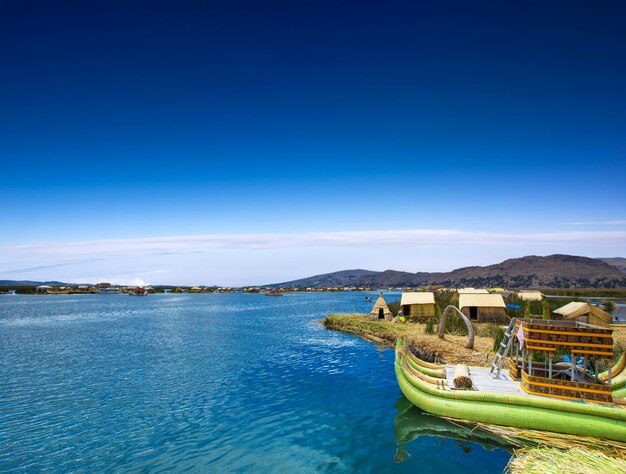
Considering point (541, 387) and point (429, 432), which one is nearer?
point (541, 387)

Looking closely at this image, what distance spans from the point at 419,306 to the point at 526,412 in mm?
36343

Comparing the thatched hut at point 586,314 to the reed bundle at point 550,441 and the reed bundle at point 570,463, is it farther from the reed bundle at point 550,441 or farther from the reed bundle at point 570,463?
the reed bundle at point 570,463

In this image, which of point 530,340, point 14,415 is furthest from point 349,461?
point 14,415

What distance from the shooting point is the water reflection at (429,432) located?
621 inches

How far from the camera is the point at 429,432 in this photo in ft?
57.5

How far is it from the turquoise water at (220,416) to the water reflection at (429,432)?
79 millimetres

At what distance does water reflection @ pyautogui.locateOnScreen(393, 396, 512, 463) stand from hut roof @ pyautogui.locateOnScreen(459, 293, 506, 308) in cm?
3053

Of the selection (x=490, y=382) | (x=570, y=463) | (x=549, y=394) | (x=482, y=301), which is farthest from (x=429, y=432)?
(x=482, y=301)

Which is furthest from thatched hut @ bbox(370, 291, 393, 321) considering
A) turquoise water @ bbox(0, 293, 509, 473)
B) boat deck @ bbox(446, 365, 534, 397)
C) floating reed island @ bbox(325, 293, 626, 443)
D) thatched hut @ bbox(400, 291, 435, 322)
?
boat deck @ bbox(446, 365, 534, 397)

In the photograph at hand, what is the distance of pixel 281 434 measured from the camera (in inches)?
689

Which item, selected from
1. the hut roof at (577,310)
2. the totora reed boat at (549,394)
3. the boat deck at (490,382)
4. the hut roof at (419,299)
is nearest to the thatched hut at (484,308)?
the hut roof at (419,299)

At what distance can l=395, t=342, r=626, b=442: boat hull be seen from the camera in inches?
573

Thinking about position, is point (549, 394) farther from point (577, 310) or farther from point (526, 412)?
point (577, 310)

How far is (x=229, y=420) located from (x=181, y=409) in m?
3.47
